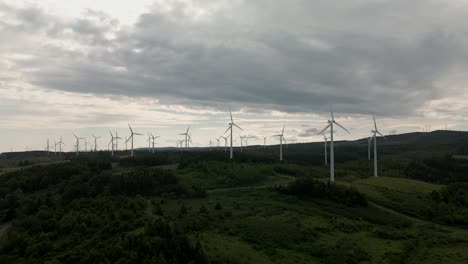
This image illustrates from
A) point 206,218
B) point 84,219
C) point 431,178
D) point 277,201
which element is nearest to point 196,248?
point 206,218

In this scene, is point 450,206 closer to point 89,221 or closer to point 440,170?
point 89,221

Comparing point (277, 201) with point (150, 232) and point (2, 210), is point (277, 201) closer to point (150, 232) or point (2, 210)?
point (150, 232)

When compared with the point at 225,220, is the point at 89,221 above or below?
below

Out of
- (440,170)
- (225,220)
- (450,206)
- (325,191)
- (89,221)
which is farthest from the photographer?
(440,170)

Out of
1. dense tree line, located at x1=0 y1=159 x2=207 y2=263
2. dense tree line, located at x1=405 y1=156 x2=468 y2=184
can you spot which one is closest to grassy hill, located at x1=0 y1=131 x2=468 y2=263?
dense tree line, located at x1=0 y1=159 x2=207 y2=263

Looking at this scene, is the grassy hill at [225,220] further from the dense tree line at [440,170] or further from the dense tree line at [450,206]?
the dense tree line at [440,170]

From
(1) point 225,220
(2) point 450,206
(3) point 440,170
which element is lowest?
(2) point 450,206

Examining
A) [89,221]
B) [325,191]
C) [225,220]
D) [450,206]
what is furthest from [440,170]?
[89,221]

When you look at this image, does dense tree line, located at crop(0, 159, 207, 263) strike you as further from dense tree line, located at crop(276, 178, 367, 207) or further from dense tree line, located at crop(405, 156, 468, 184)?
dense tree line, located at crop(405, 156, 468, 184)
